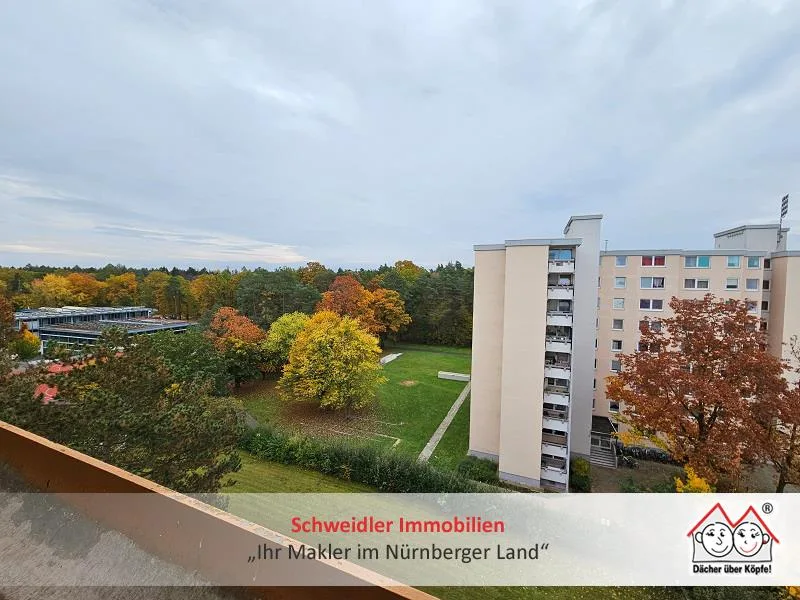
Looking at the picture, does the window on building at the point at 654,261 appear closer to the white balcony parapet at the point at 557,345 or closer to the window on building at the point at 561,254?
the window on building at the point at 561,254

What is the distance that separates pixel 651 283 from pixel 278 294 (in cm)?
2463

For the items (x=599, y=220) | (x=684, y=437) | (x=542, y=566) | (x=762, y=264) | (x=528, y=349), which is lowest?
(x=542, y=566)

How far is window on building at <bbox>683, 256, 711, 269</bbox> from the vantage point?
620 inches

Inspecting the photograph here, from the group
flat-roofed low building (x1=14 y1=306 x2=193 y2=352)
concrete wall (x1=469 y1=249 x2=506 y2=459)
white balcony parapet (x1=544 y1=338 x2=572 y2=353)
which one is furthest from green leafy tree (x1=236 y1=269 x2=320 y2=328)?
white balcony parapet (x1=544 y1=338 x2=572 y2=353)

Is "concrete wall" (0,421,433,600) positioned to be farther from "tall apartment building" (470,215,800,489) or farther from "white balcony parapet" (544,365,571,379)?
"white balcony parapet" (544,365,571,379)

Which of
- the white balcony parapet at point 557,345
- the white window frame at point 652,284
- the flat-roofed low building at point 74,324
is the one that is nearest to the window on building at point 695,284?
the white window frame at point 652,284

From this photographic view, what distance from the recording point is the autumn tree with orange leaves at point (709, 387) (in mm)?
9203

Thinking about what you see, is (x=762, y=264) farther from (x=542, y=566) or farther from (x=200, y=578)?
(x=200, y=578)

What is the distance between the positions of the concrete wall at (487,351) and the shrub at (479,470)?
2.65 feet

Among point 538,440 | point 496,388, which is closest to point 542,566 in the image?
point 538,440

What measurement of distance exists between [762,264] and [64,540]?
21.7m

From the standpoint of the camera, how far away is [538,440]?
1273 cm

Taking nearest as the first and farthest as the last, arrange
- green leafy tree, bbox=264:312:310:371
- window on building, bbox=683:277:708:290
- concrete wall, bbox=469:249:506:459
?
concrete wall, bbox=469:249:506:459 → window on building, bbox=683:277:708:290 → green leafy tree, bbox=264:312:310:371

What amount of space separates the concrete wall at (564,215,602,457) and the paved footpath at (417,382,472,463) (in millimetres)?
5444
